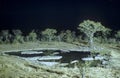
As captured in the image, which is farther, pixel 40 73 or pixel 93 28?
pixel 93 28

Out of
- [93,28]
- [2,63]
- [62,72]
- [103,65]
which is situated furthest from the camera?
[93,28]

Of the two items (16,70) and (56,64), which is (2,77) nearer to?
(16,70)

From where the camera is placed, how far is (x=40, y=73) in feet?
295

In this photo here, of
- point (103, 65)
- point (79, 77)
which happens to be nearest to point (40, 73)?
point (79, 77)

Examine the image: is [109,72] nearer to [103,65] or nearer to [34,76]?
[103,65]

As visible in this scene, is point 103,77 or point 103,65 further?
point 103,65

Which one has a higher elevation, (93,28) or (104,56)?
(93,28)

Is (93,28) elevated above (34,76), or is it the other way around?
(93,28)

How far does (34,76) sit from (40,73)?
5390mm

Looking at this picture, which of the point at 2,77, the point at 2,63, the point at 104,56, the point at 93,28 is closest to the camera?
the point at 2,77

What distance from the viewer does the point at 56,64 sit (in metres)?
113

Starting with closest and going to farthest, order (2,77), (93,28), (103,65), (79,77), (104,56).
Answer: (2,77)
(79,77)
(103,65)
(104,56)
(93,28)

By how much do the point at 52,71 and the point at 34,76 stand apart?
35.5 feet

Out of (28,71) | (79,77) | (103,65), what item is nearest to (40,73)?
(28,71)
